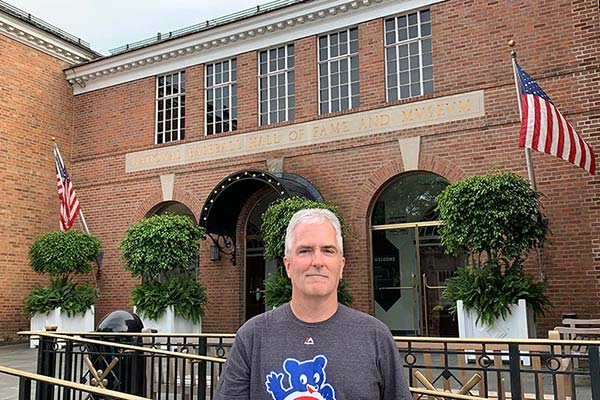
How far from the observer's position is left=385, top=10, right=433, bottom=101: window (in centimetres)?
1112

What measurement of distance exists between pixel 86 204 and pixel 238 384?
14.0m

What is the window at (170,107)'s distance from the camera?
551 inches

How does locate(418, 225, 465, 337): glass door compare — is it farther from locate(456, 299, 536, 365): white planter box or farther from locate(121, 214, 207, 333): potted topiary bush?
locate(121, 214, 207, 333): potted topiary bush

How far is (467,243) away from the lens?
8.47m

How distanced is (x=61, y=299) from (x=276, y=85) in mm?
6746

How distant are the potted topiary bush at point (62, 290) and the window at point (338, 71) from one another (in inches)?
251

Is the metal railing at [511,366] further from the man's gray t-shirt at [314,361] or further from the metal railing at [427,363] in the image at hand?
the man's gray t-shirt at [314,361]

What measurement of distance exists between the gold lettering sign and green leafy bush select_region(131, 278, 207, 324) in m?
3.15

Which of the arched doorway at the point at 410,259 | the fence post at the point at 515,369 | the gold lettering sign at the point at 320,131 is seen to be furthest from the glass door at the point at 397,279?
the fence post at the point at 515,369

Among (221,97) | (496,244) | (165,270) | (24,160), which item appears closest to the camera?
(496,244)

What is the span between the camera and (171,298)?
11273 millimetres

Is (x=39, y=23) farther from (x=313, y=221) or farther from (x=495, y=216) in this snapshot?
(x=313, y=221)

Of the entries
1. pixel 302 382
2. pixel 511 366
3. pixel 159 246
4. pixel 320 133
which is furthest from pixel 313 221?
pixel 320 133

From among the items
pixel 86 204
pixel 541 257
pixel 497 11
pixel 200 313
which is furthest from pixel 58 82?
pixel 541 257
